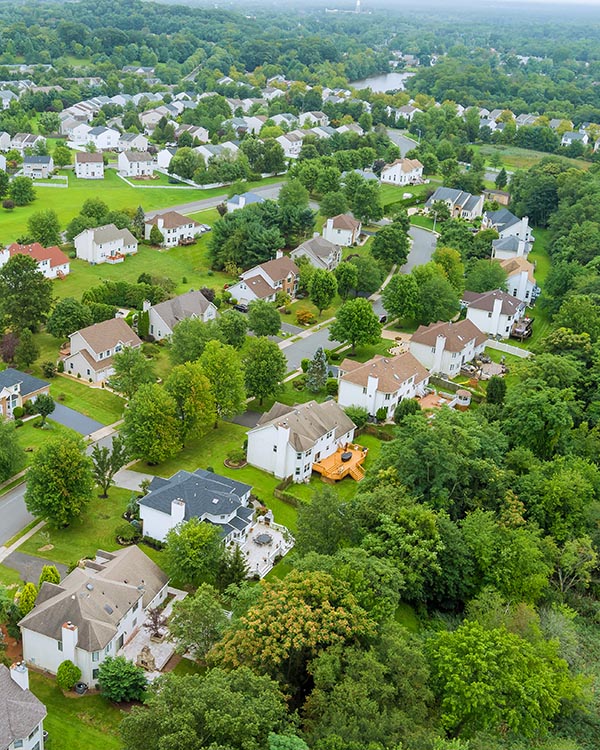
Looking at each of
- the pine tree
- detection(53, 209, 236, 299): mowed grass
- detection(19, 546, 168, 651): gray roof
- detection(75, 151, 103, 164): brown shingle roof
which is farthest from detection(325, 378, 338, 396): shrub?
detection(75, 151, 103, 164): brown shingle roof

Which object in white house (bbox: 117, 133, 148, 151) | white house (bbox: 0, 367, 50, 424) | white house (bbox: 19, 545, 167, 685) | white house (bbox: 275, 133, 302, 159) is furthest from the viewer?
white house (bbox: 275, 133, 302, 159)

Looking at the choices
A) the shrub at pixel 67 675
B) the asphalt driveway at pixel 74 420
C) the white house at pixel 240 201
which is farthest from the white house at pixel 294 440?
the white house at pixel 240 201

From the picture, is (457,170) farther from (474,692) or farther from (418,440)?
(474,692)

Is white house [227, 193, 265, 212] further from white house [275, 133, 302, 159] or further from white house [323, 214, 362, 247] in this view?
white house [275, 133, 302, 159]

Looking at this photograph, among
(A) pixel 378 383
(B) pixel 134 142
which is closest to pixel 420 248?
(A) pixel 378 383

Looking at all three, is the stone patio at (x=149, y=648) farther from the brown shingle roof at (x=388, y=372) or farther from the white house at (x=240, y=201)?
the white house at (x=240, y=201)

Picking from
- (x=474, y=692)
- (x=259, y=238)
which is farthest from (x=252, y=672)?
(x=259, y=238)

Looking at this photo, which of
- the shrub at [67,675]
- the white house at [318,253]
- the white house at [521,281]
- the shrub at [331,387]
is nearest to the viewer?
the shrub at [67,675]
